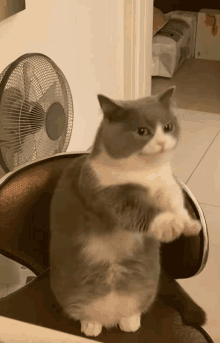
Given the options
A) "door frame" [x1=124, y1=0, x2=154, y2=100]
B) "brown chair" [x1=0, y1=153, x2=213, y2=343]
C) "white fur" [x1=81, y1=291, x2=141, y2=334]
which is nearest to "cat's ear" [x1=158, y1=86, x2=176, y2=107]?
"brown chair" [x1=0, y1=153, x2=213, y2=343]

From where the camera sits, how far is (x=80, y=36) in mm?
1942

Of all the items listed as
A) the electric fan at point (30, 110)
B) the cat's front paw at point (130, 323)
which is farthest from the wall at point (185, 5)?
the cat's front paw at point (130, 323)

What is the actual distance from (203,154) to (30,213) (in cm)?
154

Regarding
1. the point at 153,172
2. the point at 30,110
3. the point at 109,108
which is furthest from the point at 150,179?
the point at 30,110

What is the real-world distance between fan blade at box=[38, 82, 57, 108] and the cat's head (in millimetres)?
484

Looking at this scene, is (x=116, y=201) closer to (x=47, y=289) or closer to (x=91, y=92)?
(x=47, y=289)

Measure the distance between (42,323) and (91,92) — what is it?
143 cm

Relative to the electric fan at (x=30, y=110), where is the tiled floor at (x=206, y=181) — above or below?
below

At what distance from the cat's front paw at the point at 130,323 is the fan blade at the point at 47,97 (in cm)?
A: 59

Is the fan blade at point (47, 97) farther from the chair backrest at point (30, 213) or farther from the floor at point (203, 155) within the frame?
the floor at point (203, 155)

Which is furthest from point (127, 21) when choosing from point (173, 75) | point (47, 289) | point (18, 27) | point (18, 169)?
point (47, 289)

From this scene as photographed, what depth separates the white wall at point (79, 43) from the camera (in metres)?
1.53

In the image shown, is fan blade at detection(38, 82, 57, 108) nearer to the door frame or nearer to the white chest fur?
the white chest fur

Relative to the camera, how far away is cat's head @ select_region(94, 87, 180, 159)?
0.68 metres
